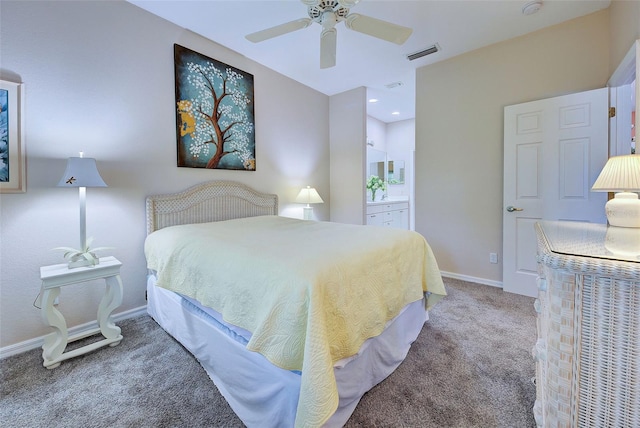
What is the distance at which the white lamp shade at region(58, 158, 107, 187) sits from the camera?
1742 millimetres

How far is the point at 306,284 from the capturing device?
108 cm

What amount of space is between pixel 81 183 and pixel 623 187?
3.20 metres

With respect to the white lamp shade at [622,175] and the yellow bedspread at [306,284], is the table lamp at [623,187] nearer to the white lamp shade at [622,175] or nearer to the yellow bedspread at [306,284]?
the white lamp shade at [622,175]

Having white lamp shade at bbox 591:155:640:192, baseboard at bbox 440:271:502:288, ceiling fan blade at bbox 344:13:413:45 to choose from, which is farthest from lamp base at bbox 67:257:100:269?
baseboard at bbox 440:271:502:288

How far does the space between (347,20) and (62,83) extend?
215 centimetres

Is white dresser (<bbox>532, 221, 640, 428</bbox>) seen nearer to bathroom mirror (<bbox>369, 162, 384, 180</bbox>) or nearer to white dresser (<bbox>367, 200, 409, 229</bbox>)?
white dresser (<bbox>367, 200, 409, 229</bbox>)

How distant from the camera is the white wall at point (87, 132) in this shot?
5.90 ft

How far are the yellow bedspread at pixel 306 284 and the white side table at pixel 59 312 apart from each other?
29cm

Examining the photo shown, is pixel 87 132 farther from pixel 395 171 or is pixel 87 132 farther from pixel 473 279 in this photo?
pixel 395 171

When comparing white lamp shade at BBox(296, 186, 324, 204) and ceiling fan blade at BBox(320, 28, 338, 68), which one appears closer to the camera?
ceiling fan blade at BBox(320, 28, 338, 68)

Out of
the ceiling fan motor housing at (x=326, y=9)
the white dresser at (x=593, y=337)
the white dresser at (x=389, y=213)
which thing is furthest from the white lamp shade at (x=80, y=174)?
the white dresser at (x=389, y=213)

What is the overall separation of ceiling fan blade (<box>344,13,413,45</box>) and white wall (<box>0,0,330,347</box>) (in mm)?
1782

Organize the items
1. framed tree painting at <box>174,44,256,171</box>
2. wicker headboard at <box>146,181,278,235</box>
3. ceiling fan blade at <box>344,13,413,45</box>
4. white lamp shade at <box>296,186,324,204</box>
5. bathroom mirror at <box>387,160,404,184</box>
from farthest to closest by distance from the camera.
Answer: bathroom mirror at <box>387,160,404,184</box>, white lamp shade at <box>296,186,324,204</box>, framed tree painting at <box>174,44,256,171</box>, wicker headboard at <box>146,181,278,235</box>, ceiling fan blade at <box>344,13,413,45</box>

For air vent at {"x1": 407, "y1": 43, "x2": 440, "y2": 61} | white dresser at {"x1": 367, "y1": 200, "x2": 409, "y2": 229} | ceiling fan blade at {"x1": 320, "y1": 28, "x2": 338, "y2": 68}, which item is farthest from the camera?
white dresser at {"x1": 367, "y1": 200, "x2": 409, "y2": 229}
